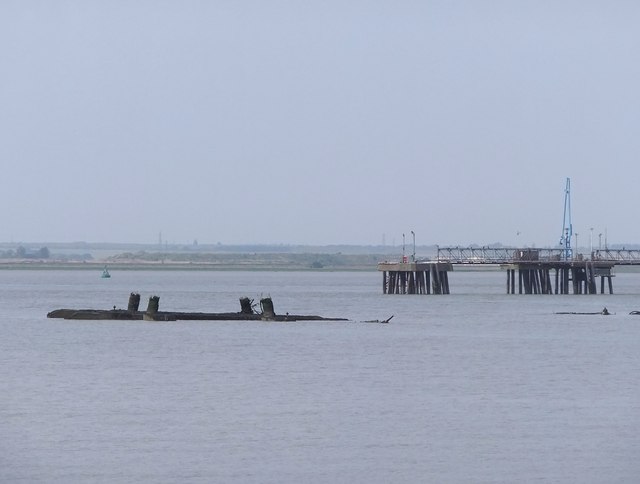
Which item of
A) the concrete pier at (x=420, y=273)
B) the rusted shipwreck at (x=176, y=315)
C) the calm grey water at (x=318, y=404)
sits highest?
the concrete pier at (x=420, y=273)

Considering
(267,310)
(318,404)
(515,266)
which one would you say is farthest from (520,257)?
(318,404)

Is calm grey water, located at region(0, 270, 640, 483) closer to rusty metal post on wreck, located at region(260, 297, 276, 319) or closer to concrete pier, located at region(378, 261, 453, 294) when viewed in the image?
rusty metal post on wreck, located at region(260, 297, 276, 319)

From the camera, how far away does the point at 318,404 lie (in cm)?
5581

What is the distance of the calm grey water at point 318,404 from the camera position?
42.8 m

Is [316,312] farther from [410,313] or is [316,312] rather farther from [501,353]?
[501,353]

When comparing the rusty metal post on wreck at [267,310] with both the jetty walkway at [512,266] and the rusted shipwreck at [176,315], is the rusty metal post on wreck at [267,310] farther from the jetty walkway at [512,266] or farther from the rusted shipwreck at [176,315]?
the jetty walkway at [512,266]

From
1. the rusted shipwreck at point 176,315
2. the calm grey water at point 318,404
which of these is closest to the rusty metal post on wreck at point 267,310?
the rusted shipwreck at point 176,315

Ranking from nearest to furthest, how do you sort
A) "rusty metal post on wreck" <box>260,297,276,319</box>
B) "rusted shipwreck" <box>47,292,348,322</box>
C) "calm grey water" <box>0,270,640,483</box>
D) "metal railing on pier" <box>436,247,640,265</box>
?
"calm grey water" <box>0,270,640,483</box> < "rusty metal post on wreck" <box>260,297,276,319</box> < "rusted shipwreck" <box>47,292,348,322</box> < "metal railing on pier" <box>436,247,640,265</box>

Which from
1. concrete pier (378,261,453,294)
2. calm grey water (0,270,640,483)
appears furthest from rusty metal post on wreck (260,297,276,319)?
concrete pier (378,261,453,294)

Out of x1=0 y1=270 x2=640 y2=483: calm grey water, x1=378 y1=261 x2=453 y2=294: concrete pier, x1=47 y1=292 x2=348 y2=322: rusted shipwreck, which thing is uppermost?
x1=378 y1=261 x2=453 y2=294: concrete pier

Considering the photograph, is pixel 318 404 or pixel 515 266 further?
pixel 515 266

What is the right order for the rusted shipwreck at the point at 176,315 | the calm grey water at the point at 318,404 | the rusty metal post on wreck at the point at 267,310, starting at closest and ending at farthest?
1. the calm grey water at the point at 318,404
2. the rusty metal post on wreck at the point at 267,310
3. the rusted shipwreck at the point at 176,315

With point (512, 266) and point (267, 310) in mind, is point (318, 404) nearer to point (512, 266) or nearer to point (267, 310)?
point (267, 310)

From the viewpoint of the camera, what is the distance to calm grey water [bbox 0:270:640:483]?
42.8m
